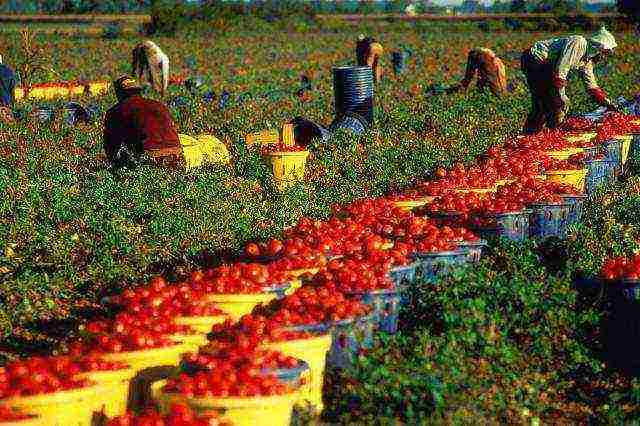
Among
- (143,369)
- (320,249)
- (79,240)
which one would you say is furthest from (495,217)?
Result: (143,369)

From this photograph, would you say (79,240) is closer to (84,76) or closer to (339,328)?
(339,328)

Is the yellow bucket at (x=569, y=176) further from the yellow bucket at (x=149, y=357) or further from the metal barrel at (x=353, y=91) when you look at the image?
the metal barrel at (x=353, y=91)

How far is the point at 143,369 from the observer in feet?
17.4

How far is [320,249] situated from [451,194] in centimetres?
224

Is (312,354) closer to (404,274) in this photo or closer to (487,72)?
(404,274)

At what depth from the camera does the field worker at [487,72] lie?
21594 millimetres

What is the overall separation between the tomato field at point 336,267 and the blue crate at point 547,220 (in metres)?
0.11

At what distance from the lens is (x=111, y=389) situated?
16.5ft

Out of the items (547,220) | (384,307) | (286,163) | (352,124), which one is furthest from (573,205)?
(352,124)

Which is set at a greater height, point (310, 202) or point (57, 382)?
point (57, 382)

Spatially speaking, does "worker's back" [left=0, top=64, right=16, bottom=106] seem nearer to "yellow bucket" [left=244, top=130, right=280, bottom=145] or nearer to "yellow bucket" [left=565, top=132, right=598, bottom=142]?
"yellow bucket" [left=244, top=130, right=280, bottom=145]

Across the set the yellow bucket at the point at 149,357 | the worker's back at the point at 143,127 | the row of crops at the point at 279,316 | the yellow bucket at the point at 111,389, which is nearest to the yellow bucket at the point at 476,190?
the row of crops at the point at 279,316

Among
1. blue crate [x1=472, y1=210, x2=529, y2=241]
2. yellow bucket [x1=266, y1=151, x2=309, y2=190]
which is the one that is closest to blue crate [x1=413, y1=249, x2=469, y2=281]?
blue crate [x1=472, y1=210, x2=529, y2=241]

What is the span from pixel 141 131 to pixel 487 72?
1226 cm
